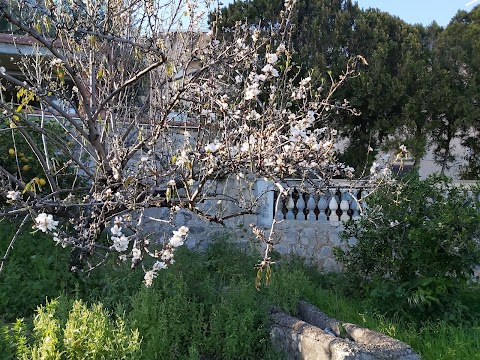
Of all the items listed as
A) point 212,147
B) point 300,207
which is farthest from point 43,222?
point 300,207

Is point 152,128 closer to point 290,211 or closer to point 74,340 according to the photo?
point 74,340

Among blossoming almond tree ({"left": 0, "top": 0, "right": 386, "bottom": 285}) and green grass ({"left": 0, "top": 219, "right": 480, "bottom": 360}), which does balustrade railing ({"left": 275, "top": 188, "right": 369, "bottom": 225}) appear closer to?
green grass ({"left": 0, "top": 219, "right": 480, "bottom": 360})

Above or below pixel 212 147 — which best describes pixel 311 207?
below

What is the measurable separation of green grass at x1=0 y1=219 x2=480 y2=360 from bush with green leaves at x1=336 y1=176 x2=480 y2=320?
0.71ft

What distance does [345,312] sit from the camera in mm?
Result: 4609

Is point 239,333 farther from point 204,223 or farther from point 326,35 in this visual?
point 326,35

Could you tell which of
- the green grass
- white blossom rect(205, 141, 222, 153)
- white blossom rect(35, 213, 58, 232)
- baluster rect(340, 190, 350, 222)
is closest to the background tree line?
baluster rect(340, 190, 350, 222)

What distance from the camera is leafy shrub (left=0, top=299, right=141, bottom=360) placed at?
117 inches

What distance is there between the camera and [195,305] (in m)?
3.88

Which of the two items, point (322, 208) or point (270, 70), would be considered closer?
point (270, 70)

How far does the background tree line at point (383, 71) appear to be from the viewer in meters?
10.5

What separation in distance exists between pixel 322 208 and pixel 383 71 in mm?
4771

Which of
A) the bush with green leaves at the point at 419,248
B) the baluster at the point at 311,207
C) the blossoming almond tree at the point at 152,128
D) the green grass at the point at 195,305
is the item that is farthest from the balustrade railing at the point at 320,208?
the blossoming almond tree at the point at 152,128

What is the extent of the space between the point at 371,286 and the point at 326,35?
6.90 meters
